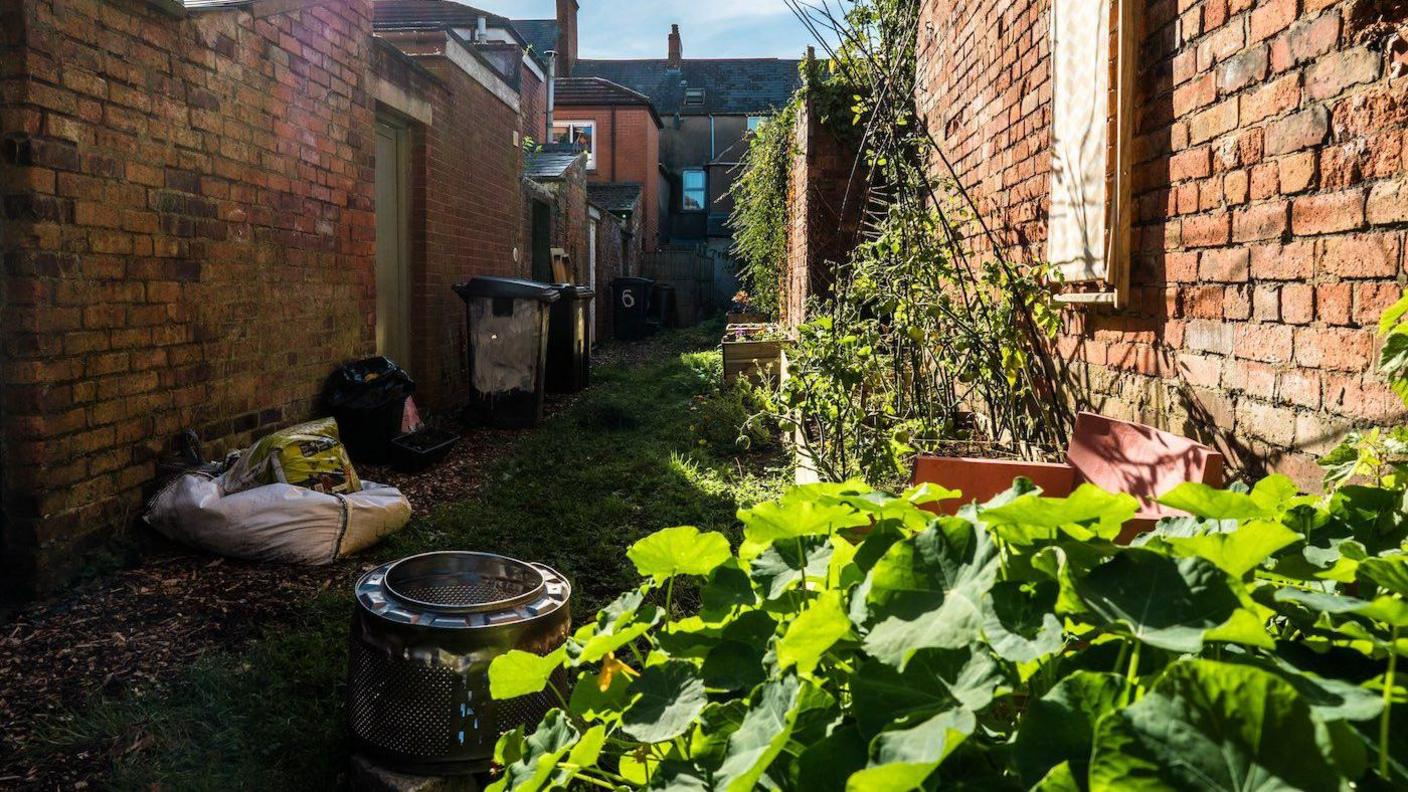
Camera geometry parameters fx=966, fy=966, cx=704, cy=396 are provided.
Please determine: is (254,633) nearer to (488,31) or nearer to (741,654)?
(741,654)

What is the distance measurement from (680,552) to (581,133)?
29674 millimetres

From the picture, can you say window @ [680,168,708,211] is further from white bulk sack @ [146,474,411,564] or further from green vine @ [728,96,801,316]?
white bulk sack @ [146,474,411,564]

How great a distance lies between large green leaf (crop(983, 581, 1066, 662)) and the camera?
701 millimetres

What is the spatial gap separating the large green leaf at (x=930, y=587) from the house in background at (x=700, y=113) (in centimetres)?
3060

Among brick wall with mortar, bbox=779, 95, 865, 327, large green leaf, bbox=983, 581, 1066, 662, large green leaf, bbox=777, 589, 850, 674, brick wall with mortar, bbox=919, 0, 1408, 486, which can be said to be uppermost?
brick wall with mortar, bbox=779, 95, 865, 327

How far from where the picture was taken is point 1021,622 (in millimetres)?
745

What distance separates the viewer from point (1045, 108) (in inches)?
159

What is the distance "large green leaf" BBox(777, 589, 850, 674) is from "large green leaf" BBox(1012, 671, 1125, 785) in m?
0.16

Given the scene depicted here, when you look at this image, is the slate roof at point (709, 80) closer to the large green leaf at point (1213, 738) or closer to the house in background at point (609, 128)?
the house in background at point (609, 128)

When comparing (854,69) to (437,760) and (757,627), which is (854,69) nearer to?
(437,760)

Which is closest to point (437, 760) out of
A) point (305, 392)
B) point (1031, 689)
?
point (1031, 689)

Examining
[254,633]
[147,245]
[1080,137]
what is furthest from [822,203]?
[254,633]

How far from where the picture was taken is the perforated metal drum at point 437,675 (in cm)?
239

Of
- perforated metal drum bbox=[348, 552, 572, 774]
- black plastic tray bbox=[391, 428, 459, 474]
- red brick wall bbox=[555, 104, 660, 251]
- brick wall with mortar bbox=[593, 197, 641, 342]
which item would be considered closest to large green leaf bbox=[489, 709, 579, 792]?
perforated metal drum bbox=[348, 552, 572, 774]
